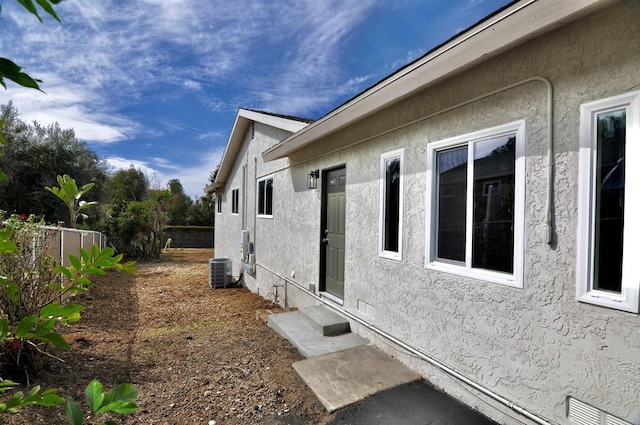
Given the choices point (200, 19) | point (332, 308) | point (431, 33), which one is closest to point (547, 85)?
point (431, 33)

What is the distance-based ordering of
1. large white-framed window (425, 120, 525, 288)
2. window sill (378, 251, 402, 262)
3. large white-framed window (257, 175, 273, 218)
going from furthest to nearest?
large white-framed window (257, 175, 273, 218), window sill (378, 251, 402, 262), large white-framed window (425, 120, 525, 288)

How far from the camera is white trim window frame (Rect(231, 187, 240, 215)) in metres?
12.7

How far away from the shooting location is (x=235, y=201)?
13312 millimetres

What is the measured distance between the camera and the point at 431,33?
4.60 metres

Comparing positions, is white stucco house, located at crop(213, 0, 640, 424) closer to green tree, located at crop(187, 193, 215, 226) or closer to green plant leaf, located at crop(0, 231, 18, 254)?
green plant leaf, located at crop(0, 231, 18, 254)

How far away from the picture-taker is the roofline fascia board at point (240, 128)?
7.27 metres

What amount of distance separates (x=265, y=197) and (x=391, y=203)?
5.75 m

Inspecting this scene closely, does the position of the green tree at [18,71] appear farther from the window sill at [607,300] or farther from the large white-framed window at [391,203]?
the large white-framed window at [391,203]

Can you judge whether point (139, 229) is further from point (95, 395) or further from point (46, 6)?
point (46, 6)

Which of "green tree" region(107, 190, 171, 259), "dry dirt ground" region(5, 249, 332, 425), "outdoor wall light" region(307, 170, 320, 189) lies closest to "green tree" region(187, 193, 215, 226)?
"green tree" region(107, 190, 171, 259)

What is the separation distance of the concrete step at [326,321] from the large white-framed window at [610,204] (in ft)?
11.5

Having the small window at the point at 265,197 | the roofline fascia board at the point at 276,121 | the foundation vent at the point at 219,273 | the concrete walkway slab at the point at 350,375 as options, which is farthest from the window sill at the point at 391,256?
the foundation vent at the point at 219,273

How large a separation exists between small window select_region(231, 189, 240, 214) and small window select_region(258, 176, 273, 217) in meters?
2.84

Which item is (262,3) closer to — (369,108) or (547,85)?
(369,108)
